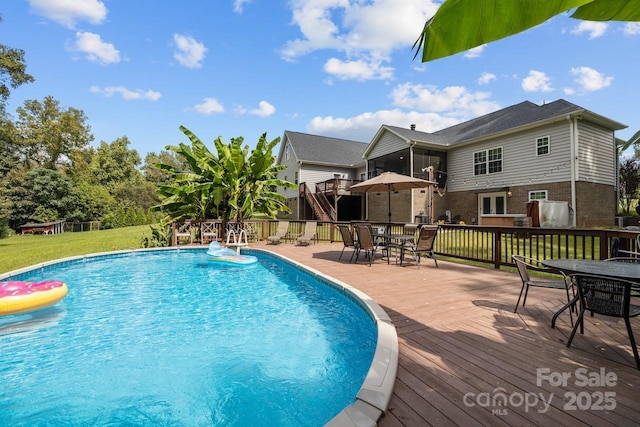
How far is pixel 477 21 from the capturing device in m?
1.69

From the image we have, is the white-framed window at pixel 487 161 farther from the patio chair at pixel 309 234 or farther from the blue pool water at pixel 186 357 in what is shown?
the blue pool water at pixel 186 357

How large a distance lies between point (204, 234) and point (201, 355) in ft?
35.7

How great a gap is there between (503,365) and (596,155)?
17051 mm

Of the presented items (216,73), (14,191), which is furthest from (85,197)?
(216,73)

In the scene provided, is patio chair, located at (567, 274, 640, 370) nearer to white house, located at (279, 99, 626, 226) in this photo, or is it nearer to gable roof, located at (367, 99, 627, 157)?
white house, located at (279, 99, 626, 226)

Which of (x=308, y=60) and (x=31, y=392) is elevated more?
(x=308, y=60)

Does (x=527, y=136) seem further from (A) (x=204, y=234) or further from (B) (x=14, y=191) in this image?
(B) (x=14, y=191)

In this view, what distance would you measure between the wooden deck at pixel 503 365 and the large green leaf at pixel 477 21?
2.50 m

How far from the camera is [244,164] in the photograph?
47.8ft

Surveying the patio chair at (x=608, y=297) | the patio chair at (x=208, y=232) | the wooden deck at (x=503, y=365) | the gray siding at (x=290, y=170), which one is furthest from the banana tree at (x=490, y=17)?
the gray siding at (x=290, y=170)

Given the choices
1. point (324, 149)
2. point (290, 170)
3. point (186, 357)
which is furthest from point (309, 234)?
point (324, 149)

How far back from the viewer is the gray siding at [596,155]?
13445 millimetres

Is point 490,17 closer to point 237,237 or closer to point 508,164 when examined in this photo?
point 237,237

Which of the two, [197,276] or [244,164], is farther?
[244,164]
